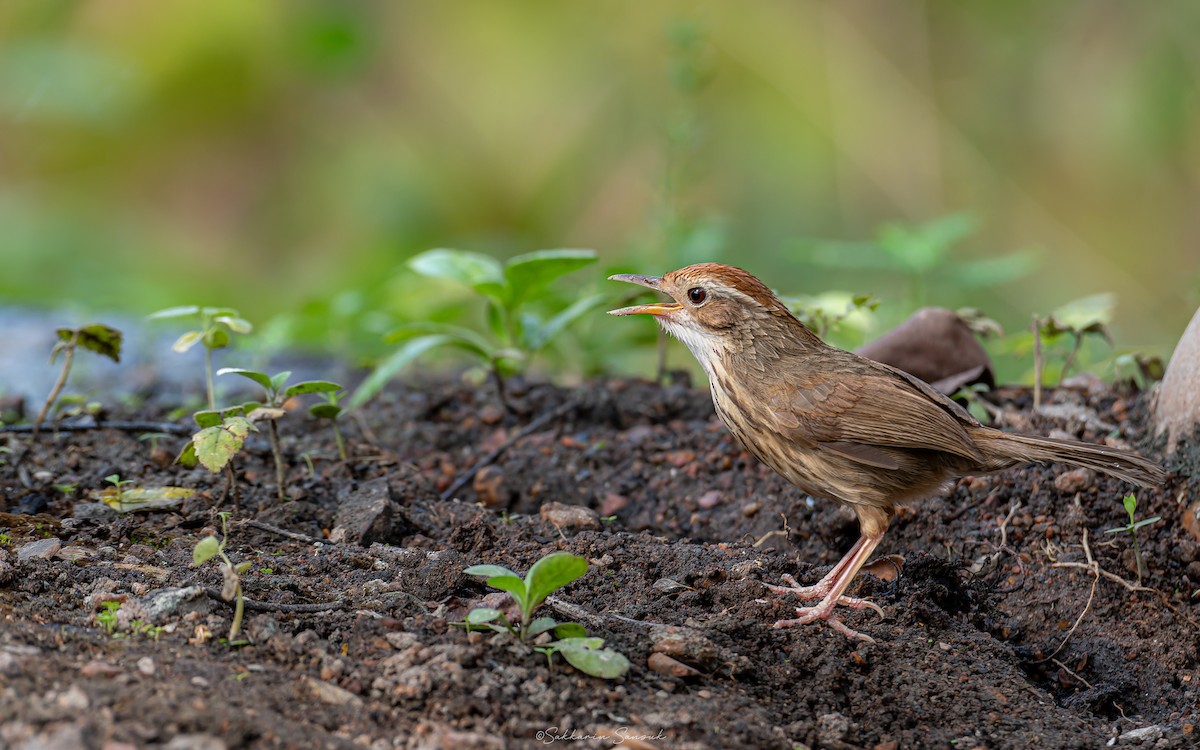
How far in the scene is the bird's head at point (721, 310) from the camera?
410cm

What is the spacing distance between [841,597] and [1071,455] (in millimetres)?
832

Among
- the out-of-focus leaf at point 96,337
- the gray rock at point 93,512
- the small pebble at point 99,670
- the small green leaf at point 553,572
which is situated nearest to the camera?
the small pebble at point 99,670

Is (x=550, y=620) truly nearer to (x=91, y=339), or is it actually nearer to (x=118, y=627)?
(x=118, y=627)

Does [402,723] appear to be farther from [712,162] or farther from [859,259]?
[712,162]

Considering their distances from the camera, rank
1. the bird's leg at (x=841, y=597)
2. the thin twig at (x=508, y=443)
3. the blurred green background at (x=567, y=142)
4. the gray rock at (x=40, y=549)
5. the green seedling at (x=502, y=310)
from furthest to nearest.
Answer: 1. the blurred green background at (x=567, y=142)
2. the green seedling at (x=502, y=310)
3. the thin twig at (x=508, y=443)
4. the bird's leg at (x=841, y=597)
5. the gray rock at (x=40, y=549)

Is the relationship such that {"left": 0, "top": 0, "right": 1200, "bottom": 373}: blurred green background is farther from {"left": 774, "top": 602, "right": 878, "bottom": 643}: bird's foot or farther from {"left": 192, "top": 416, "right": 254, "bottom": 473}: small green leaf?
{"left": 774, "top": 602, "right": 878, "bottom": 643}: bird's foot

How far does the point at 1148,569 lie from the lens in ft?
12.3

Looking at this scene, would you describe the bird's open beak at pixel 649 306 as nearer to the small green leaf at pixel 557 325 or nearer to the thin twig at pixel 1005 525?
the small green leaf at pixel 557 325

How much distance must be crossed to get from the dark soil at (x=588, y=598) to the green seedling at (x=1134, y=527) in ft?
0.12

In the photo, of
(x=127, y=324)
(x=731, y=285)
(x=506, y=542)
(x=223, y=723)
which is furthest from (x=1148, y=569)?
(x=127, y=324)

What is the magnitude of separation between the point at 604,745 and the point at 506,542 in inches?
48.5

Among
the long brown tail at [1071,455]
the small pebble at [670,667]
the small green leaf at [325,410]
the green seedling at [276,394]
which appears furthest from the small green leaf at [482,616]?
the long brown tail at [1071,455]

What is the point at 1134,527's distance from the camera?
3.68 metres

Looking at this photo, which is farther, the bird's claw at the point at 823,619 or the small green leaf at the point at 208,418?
the small green leaf at the point at 208,418
